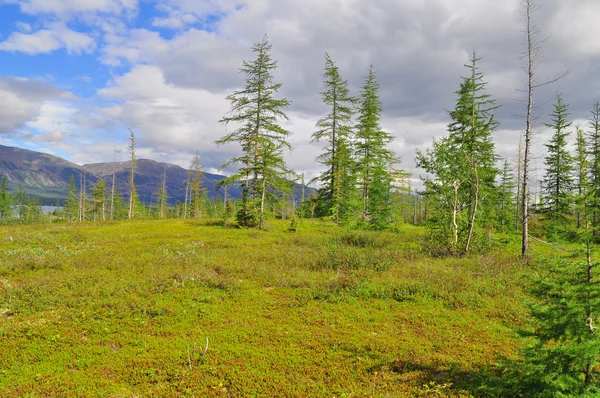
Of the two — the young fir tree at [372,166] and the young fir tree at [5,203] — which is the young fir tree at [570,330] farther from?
the young fir tree at [5,203]

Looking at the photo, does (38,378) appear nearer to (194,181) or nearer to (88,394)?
(88,394)

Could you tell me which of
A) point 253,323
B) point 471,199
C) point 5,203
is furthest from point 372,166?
A: point 5,203

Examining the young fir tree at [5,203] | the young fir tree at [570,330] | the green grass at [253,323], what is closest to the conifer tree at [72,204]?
the young fir tree at [5,203]

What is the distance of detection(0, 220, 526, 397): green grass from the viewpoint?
23.2 feet

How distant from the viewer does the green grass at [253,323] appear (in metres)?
7.07

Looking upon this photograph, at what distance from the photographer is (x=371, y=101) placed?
37000mm

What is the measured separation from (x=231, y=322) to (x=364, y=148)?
28.9m

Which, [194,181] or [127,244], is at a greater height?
[194,181]

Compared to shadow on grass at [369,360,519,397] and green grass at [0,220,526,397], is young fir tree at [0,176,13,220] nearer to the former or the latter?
green grass at [0,220,526,397]

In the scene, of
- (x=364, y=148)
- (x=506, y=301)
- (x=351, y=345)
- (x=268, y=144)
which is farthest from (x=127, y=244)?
(x=364, y=148)

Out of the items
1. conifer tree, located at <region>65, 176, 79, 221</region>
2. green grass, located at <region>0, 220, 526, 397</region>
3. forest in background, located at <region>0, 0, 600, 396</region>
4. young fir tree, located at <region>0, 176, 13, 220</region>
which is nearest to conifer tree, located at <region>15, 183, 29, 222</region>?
young fir tree, located at <region>0, 176, 13, 220</region>

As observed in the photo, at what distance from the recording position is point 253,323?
1011 centimetres

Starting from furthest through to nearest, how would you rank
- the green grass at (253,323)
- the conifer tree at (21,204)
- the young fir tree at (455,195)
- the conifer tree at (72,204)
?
the conifer tree at (21,204) < the conifer tree at (72,204) < the young fir tree at (455,195) < the green grass at (253,323)

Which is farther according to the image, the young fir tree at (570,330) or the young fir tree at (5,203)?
the young fir tree at (5,203)
